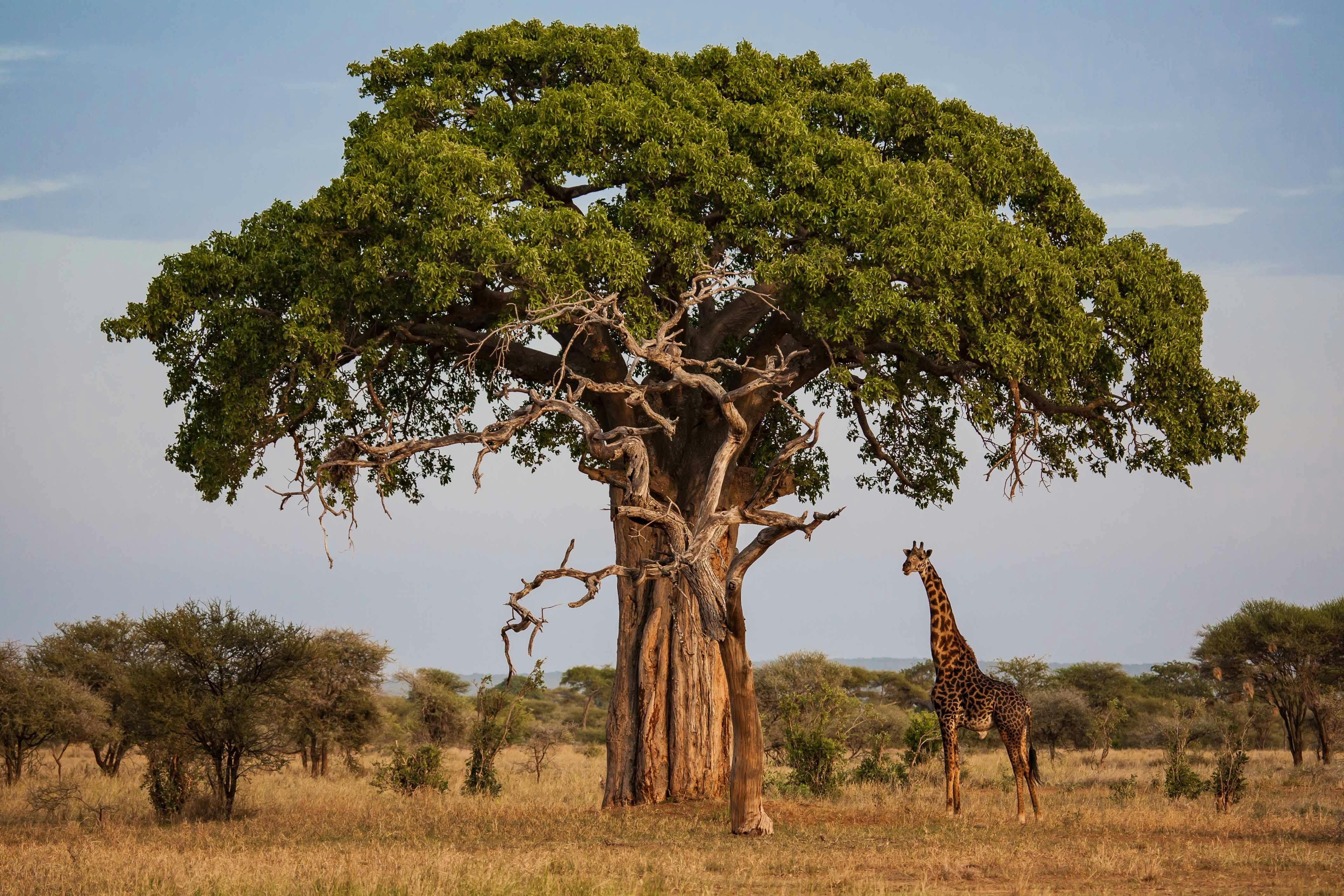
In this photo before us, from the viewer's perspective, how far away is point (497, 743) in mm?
19578

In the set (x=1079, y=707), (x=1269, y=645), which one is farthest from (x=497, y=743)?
(x=1269, y=645)

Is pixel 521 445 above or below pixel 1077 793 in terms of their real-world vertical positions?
above

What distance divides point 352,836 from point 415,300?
241 inches

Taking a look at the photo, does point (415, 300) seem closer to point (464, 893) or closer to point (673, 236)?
point (673, 236)

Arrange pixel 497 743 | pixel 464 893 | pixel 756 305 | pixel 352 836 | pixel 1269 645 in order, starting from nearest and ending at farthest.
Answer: pixel 464 893
pixel 352 836
pixel 756 305
pixel 497 743
pixel 1269 645

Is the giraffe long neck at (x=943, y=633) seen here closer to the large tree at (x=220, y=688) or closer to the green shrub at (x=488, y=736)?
the green shrub at (x=488, y=736)

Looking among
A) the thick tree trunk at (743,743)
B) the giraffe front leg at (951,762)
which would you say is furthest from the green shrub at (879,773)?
the thick tree trunk at (743,743)

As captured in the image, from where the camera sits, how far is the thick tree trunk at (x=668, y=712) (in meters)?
15.4

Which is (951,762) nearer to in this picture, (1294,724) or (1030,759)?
(1030,759)

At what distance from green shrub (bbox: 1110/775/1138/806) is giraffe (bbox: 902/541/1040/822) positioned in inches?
122

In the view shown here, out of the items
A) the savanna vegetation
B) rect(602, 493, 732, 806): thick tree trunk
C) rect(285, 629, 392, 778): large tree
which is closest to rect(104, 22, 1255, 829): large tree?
rect(602, 493, 732, 806): thick tree trunk

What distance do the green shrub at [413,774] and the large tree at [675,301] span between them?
4636 millimetres

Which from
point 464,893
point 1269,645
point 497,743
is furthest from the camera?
point 1269,645

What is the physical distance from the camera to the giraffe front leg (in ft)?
44.3
